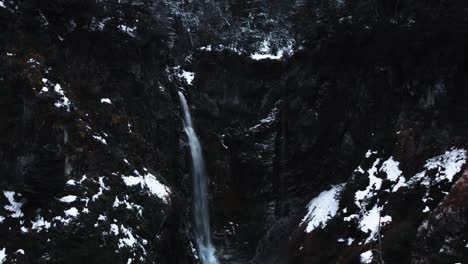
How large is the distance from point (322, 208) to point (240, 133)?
910 centimetres

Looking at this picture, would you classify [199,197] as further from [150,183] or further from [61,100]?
[61,100]

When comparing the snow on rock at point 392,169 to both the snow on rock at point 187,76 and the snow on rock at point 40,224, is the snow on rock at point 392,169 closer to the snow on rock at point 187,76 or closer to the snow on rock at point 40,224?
the snow on rock at point 187,76

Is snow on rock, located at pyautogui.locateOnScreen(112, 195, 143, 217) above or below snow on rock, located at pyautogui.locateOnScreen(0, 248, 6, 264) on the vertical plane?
above

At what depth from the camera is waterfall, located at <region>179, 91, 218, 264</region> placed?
29812 mm

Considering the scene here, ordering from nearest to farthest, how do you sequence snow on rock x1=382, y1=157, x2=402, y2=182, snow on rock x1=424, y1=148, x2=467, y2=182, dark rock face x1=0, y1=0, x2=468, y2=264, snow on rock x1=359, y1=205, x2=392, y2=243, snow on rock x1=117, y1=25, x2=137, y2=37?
dark rock face x1=0, y1=0, x2=468, y2=264
snow on rock x1=424, y1=148, x2=467, y2=182
snow on rock x1=359, y1=205, x2=392, y2=243
snow on rock x1=382, y1=157, x2=402, y2=182
snow on rock x1=117, y1=25, x2=137, y2=37

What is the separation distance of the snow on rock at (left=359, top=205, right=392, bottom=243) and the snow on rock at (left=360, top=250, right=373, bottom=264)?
3.48ft

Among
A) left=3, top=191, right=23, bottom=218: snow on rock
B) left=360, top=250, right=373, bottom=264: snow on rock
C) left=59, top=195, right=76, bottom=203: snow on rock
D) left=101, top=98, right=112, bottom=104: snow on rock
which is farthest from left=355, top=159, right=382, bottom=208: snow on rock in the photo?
left=3, top=191, right=23, bottom=218: snow on rock

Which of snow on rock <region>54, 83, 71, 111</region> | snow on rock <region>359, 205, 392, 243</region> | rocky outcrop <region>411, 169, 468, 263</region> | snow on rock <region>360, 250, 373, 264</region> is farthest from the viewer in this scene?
snow on rock <region>54, 83, 71, 111</region>

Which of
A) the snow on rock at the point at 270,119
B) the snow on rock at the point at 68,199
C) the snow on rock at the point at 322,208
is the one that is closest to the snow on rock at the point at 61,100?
the snow on rock at the point at 68,199

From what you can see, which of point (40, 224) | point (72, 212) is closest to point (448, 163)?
point (72, 212)

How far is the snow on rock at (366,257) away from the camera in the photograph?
68.6 ft

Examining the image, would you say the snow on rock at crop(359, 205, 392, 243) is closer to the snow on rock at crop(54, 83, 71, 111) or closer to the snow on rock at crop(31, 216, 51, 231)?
the snow on rock at crop(31, 216, 51, 231)

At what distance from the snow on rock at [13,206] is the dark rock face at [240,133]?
4 centimetres

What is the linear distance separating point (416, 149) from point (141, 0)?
67.8ft
